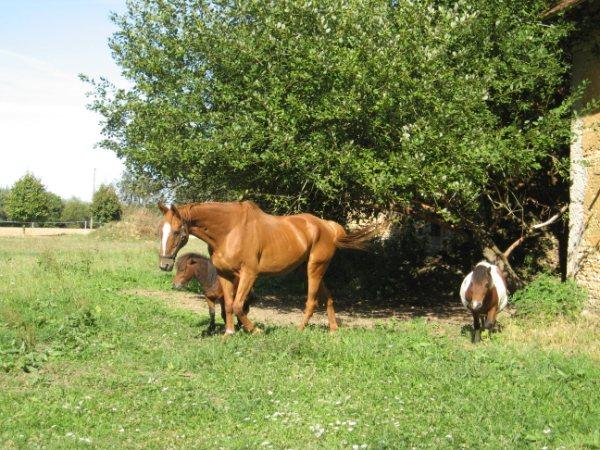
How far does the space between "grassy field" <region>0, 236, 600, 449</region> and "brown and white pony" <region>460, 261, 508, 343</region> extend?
1.10 ft

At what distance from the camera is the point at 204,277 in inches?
384

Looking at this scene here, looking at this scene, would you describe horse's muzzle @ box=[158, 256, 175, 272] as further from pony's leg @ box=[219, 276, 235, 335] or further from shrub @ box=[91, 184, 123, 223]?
shrub @ box=[91, 184, 123, 223]

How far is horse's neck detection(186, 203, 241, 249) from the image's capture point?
29.3ft

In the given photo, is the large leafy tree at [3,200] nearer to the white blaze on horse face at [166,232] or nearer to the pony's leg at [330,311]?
the pony's leg at [330,311]

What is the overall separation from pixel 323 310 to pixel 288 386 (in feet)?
25.3

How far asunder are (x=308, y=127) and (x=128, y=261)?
1272 centimetres

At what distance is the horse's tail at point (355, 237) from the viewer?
1090 centimetres

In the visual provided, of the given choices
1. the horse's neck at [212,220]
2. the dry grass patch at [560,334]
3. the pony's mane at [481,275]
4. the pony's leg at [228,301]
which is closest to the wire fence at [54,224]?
the pony's leg at [228,301]

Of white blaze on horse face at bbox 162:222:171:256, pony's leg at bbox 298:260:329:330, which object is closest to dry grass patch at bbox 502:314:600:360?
pony's leg at bbox 298:260:329:330

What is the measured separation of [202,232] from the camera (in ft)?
29.6

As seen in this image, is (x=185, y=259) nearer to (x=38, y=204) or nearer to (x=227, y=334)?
(x=227, y=334)

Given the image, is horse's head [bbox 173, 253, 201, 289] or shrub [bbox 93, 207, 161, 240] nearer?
horse's head [bbox 173, 253, 201, 289]

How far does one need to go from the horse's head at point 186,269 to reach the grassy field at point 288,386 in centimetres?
81

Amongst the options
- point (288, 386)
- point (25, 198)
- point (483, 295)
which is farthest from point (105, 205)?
point (288, 386)
